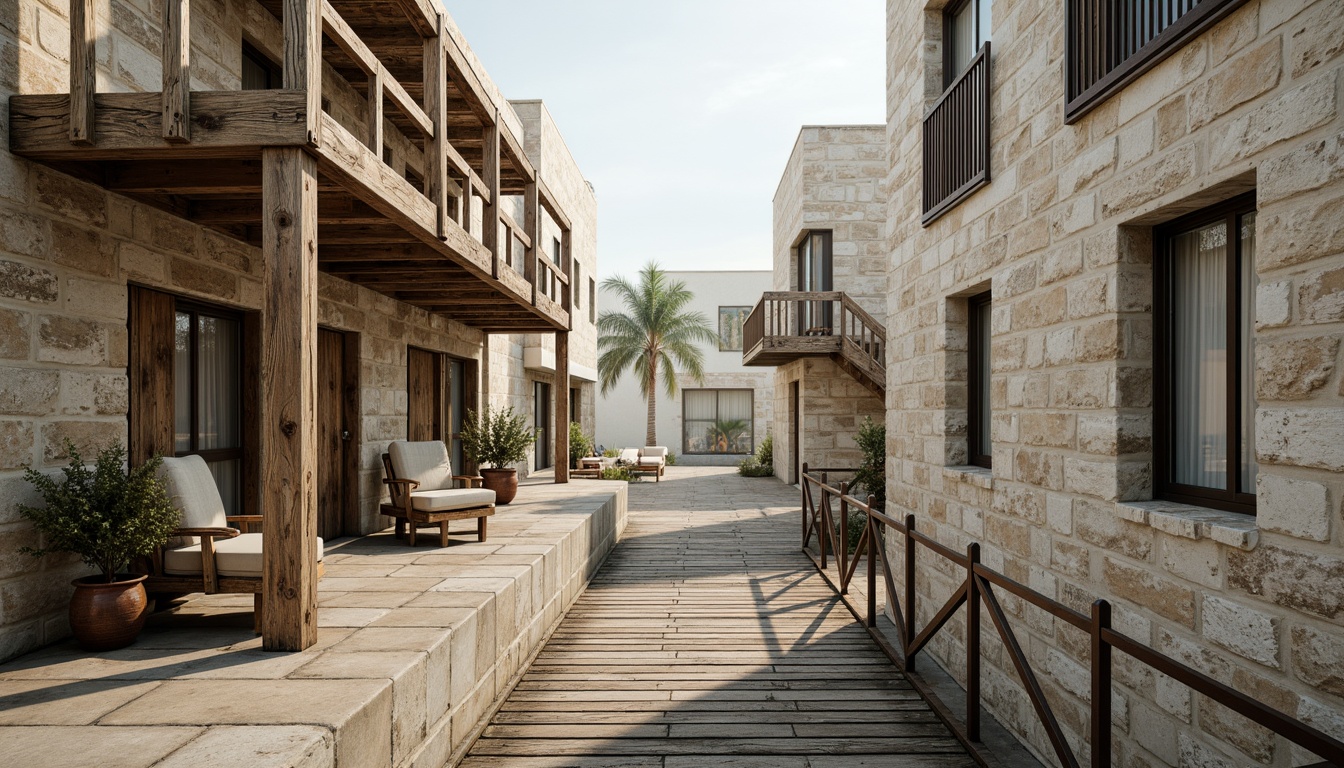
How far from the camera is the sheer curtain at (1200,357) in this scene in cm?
308

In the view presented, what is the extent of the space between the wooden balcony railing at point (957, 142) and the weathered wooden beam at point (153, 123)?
12.3 feet

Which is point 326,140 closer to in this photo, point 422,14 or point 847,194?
point 422,14

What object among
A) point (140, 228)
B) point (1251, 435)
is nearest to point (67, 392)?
point (140, 228)

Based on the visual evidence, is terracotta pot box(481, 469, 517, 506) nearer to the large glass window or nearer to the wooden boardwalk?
the wooden boardwalk

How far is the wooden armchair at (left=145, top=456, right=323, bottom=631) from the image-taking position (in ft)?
12.9

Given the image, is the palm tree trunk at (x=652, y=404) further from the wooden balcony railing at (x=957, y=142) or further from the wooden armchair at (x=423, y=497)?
the wooden balcony railing at (x=957, y=142)

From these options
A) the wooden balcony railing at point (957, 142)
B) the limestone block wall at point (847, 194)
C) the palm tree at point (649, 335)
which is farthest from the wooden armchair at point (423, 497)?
the palm tree at point (649, 335)

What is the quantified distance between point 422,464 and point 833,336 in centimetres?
841

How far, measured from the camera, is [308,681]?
3.11 m

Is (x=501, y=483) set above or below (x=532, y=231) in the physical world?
below

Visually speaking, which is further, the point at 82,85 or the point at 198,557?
the point at 198,557

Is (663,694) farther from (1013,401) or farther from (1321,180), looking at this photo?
(1321,180)

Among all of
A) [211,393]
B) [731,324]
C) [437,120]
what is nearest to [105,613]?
[211,393]

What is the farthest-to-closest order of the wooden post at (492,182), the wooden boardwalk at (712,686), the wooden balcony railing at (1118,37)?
the wooden post at (492,182), the wooden boardwalk at (712,686), the wooden balcony railing at (1118,37)
